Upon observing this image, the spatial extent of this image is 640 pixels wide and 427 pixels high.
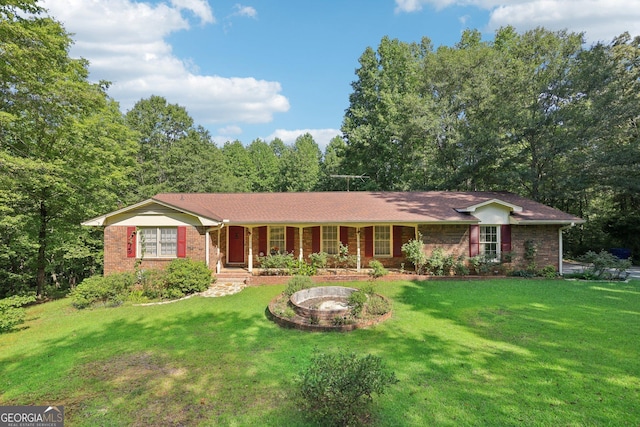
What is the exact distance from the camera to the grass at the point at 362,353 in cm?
445

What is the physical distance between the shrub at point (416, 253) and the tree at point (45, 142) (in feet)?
46.4

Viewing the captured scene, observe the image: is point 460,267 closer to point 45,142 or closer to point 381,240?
point 381,240

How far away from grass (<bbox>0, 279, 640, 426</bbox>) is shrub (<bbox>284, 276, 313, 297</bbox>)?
1.15 m

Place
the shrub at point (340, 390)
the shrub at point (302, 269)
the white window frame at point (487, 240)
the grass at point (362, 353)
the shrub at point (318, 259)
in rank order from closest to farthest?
the shrub at point (340, 390)
the grass at point (362, 353)
the shrub at point (302, 269)
the shrub at point (318, 259)
the white window frame at point (487, 240)

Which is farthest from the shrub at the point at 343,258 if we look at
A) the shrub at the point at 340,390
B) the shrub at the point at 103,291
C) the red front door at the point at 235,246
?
the shrub at the point at 340,390

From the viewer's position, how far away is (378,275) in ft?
42.8

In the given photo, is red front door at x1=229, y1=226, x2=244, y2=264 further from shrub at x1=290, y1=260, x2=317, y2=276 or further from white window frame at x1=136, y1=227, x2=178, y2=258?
shrub at x1=290, y1=260, x2=317, y2=276

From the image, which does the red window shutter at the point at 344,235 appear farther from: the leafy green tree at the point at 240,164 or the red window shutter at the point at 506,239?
the leafy green tree at the point at 240,164

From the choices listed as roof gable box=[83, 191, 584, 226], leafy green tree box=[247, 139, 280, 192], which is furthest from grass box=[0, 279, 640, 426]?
leafy green tree box=[247, 139, 280, 192]

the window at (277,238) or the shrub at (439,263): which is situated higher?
the window at (277,238)

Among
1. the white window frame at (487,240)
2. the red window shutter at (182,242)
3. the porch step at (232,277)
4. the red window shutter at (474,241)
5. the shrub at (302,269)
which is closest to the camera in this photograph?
the red window shutter at (182,242)

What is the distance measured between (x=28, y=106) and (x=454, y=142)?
23085 millimetres

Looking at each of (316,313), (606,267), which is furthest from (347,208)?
(606,267)

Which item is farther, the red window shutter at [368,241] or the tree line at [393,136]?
the red window shutter at [368,241]
